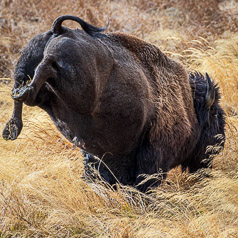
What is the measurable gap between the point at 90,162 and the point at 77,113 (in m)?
0.84

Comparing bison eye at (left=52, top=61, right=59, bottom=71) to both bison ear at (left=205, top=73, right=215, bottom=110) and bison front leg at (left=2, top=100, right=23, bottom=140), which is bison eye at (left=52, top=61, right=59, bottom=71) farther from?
bison ear at (left=205, top=73, right=215, bottom=110)

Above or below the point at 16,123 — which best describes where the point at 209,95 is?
above

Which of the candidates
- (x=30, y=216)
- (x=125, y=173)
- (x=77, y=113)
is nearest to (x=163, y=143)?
(x=125, y=173)

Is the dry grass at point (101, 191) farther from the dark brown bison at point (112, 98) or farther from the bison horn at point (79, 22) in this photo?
the bison horn at point (79, 22)

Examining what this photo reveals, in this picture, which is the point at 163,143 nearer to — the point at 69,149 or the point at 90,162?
the point at 90,162

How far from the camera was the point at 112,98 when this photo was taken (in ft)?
10.4

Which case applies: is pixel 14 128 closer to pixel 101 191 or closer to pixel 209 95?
pixel 101 191

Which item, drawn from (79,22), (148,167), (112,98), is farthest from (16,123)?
(148,167)

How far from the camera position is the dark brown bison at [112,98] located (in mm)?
2902

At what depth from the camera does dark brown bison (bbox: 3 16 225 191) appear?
2.90 meters

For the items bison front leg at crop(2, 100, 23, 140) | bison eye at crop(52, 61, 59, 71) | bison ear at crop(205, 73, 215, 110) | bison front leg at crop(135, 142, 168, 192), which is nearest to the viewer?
bison eye at crop(52, 61, 59, 71)

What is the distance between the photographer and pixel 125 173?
3.70m

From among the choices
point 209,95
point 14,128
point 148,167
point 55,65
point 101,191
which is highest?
point 55,65

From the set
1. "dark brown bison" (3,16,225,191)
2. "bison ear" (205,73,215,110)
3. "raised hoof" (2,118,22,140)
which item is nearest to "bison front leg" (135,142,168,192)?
"dark brown bison" (3,16,225,191)
